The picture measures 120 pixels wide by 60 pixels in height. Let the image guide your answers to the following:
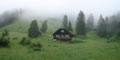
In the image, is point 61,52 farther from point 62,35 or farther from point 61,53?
point 62,35

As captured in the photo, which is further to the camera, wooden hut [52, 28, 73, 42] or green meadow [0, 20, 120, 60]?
wooden hut [52, 28, 73, 42]

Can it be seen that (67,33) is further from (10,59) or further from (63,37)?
(10,59)

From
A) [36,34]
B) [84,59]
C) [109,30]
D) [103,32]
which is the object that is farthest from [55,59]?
[109,30]

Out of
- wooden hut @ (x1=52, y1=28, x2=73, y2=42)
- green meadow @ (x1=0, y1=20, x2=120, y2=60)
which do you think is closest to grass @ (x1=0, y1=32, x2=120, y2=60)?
green meadow @ (x1=0, y1=20, x2=120, y2=60)

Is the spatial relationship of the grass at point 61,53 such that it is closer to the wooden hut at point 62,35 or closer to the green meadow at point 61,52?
the green meadow at point 61,52

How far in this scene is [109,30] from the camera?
75.8 metres

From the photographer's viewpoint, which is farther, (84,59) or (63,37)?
(63,37)

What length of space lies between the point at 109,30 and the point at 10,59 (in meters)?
71.2

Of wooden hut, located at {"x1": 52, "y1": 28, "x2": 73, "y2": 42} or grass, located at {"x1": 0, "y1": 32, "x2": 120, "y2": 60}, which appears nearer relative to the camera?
grass, located at {"x1": 0, "y1": 32, "x2": 120, "y2": 60}

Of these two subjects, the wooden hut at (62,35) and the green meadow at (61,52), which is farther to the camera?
the wooden hut at (62,35)

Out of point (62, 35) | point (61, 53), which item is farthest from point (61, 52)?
point (62, 35)

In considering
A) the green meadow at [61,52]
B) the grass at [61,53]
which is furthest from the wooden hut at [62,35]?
the grass at [61,53]

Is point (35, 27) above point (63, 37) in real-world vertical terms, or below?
above

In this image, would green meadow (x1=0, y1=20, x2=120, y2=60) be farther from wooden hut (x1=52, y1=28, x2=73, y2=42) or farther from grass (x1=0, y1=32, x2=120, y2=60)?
wooden hut (x1=52, y1=28, x2=73, y2=42)
